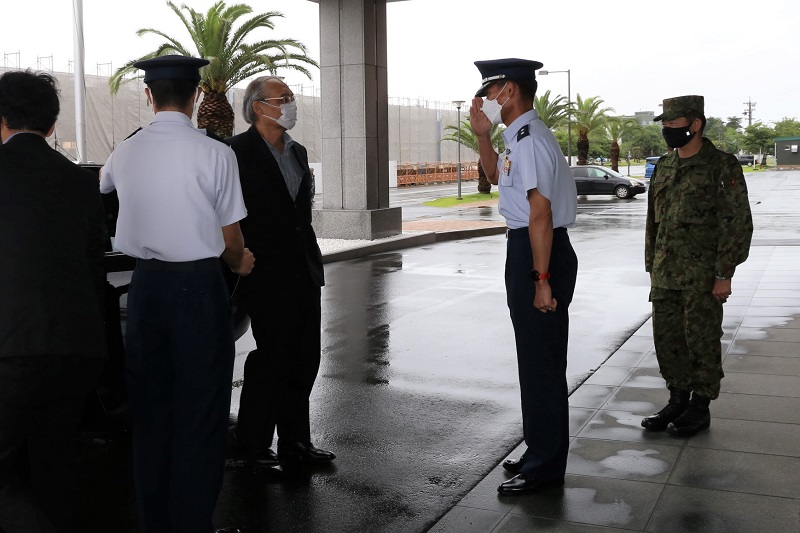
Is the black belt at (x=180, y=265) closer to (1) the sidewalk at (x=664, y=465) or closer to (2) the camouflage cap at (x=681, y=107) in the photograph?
(1) the sidewalk at (x=664, y=465)

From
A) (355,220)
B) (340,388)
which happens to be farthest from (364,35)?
(340,388)

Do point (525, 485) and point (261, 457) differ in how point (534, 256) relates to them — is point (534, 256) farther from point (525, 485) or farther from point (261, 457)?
point (261, 457)

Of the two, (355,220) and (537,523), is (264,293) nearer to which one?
(537,523)

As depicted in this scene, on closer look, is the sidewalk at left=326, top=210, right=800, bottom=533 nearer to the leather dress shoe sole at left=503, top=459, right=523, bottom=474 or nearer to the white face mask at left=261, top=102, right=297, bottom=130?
the leather dress shoe sole at left=503, top=459, right=523, bottom=474

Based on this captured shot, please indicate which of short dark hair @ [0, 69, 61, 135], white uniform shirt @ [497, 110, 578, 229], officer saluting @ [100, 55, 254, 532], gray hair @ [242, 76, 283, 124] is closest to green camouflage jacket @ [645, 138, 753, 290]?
white uniform shirt @ [497, 110, 578, 229]

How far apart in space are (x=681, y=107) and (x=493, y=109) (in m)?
1.39

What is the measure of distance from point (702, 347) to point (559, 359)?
1.20 metres

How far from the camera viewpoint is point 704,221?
5160 millimetres

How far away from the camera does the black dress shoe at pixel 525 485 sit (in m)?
4.43

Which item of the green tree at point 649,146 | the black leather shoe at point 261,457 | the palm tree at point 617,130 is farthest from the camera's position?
the green tree at point 649,146

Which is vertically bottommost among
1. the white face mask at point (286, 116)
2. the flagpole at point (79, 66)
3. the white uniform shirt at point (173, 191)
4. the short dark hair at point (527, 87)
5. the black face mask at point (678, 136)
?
the white uniform shirt at point (173, 191)

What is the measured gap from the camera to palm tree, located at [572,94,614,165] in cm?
5559

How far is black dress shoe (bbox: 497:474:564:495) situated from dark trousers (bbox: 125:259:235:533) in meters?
1.49

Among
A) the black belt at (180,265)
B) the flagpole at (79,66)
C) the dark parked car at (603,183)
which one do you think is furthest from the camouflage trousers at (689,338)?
the dark parked car at (603,183)
